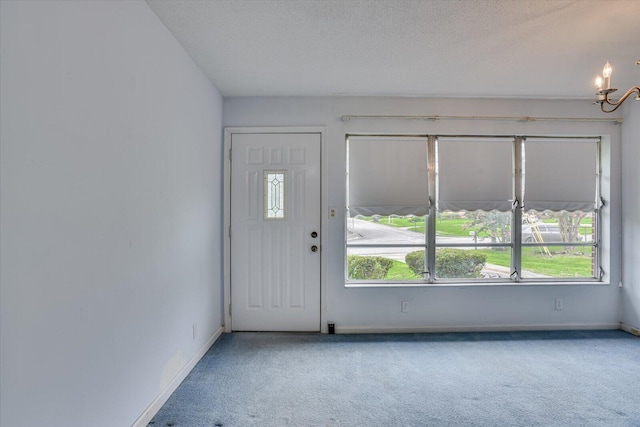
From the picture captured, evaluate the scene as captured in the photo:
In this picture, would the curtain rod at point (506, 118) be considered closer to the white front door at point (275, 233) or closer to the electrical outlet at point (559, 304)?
the white front door at point (275, 233)

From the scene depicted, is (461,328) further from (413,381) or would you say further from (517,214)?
(517,214)

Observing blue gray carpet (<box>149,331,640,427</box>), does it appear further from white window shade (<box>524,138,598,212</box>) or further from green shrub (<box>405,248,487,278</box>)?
white window shade (<box>524,138,598,212</box>)

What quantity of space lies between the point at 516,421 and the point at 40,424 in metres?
2.47

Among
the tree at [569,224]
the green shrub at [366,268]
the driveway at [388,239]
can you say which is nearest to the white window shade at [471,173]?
the driveway at [388,239]

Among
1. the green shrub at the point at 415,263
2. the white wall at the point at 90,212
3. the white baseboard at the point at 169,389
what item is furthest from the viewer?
the green shrub at the point at 415,263

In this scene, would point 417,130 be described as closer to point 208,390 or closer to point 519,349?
point 519,349

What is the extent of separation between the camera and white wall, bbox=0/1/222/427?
1152 millimetres

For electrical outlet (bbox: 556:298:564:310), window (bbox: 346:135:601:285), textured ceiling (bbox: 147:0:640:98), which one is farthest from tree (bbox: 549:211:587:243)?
textured ceiling (bbox: 147:0:640:98)

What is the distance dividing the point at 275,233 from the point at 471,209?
212 centimetres

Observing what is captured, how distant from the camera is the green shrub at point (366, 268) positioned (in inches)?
145

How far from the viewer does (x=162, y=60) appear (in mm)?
2213

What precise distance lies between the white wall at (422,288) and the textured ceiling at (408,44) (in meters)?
0.21

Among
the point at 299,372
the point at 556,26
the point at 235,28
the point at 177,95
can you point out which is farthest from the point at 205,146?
the point at 556,26

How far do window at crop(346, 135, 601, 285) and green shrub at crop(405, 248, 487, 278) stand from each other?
1 centimetres
